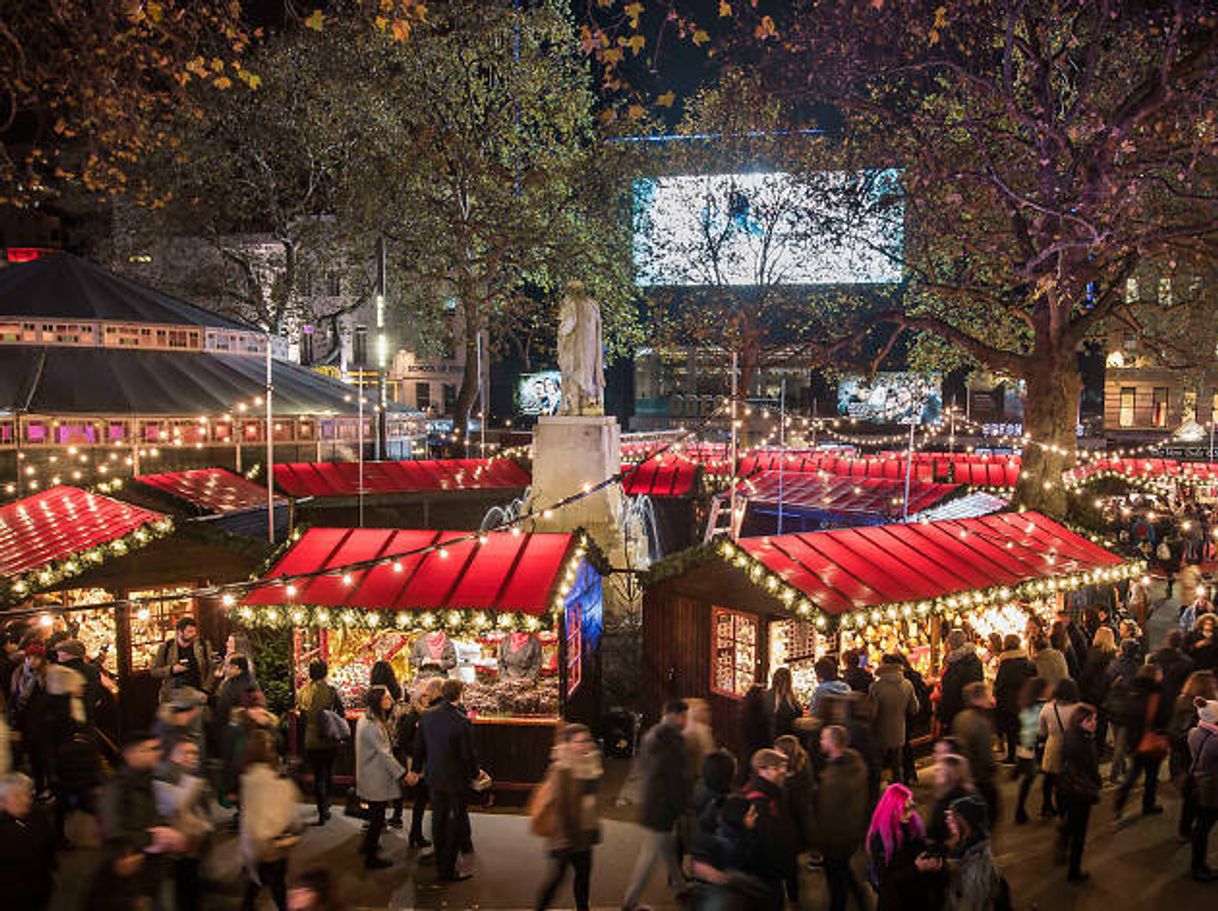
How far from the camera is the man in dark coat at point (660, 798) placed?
19.7 feet

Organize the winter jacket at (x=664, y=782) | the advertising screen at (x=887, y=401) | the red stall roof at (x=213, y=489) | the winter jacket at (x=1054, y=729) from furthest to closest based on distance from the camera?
the advertising screen at (x=887, y=401)
the red stall roof at (x=213, y=489)
the winter jacket at (x=1054, y=729)
the winter jacket at (x=664, y=782)

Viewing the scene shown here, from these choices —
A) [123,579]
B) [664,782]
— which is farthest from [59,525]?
[664,782]

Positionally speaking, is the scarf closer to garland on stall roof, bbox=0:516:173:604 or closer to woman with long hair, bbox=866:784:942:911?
garland on stall roof, bbox=0:516:173:604

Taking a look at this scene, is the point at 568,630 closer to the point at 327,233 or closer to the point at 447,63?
the point at 447,63

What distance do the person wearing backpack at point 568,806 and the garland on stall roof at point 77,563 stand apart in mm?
6611

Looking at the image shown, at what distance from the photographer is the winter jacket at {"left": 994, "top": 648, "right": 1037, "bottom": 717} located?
28.3 feet

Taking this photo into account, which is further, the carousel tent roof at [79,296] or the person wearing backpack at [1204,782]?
the carousel tent roof at [79,296]

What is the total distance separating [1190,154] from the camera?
1170 centimetres

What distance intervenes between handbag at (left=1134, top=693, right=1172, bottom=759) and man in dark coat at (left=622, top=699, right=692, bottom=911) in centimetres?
445

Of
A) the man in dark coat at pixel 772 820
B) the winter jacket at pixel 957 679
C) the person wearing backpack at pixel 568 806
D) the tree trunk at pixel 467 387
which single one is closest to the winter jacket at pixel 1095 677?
the winter jacket at pixel 957 679

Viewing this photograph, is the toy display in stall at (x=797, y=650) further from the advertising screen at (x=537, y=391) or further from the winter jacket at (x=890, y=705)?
the advertising screen at (x=537, y=391)

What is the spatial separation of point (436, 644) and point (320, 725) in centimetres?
227

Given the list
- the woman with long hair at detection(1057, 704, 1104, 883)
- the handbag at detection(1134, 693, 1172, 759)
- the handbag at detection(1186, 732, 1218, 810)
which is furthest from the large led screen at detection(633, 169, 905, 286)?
the handbag at detection(1186, 732, 1218, 810)

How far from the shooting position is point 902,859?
5309 mm
